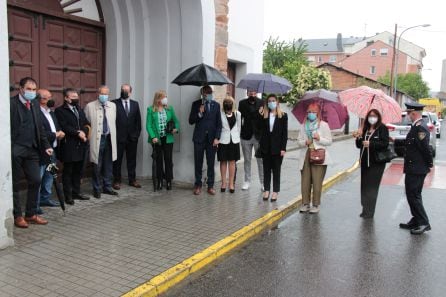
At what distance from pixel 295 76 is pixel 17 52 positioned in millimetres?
22336

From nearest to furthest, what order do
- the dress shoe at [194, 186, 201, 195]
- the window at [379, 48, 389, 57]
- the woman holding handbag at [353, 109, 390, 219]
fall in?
1. the woman holding handbag at [353, 109, 390, 219]
2. the dress shoe at [194, 186, 201, 195]
3. the window at [379, 48, 389, 57]

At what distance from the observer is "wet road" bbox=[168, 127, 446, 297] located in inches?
181

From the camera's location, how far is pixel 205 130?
8.26 metres

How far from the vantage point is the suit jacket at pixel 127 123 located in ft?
26.3

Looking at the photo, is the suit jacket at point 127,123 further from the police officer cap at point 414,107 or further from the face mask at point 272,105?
the police officer cap at point 414,107

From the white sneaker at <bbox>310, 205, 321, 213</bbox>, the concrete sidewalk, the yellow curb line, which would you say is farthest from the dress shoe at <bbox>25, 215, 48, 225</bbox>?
the white sneaker at <bbox>310, 205, 321, 213</bbox>

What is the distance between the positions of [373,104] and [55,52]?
5.37 metres

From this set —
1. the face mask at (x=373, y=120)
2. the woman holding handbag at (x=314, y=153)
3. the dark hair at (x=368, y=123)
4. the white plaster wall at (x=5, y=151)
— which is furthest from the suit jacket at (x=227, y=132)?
the white plaster wall at (x=5, y=151)

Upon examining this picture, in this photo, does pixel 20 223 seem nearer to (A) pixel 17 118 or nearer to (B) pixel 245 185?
(A) pixel 17 118

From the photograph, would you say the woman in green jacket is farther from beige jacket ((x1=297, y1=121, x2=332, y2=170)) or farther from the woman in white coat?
beige jacket ((x1=297, y1=121, x2=332, y2=170))

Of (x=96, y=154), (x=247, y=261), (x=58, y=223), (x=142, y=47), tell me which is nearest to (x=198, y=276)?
(x=247, y=261)

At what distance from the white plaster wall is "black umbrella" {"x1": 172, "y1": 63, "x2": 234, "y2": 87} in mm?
3449

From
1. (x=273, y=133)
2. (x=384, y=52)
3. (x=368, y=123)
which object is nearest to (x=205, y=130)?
(x=273, y=133)

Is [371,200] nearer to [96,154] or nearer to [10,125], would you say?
[96,154]
